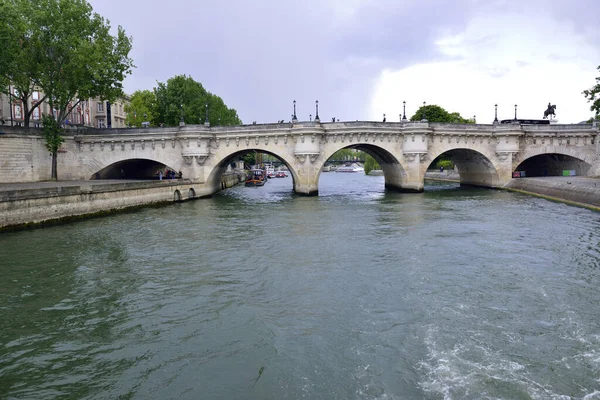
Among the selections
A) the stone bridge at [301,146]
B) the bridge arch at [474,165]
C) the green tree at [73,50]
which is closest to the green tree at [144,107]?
the stone bridge at [301,146]

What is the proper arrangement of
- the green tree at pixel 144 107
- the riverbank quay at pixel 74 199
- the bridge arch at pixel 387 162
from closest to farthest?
the riverbank quay at pixel 74 199 → the bridge arch at pixel 387 162 → the green tree at pixel 144 107

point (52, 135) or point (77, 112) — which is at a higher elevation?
point (77, 112)

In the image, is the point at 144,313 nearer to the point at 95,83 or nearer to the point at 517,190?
the point at 95,83

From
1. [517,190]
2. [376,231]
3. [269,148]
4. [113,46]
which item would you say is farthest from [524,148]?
[113,46]

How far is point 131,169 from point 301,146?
27923 millimetres

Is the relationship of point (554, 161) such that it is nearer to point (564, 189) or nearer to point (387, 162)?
point (564, 189)

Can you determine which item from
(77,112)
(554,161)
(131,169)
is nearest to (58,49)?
(131,169)

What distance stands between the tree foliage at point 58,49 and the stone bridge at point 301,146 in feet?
19.9

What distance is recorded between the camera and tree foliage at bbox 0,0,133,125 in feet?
127

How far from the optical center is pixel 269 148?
47.4 m

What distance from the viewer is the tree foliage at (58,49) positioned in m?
38.7

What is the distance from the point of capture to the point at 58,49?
1587 inches

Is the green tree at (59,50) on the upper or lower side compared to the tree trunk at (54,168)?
upper

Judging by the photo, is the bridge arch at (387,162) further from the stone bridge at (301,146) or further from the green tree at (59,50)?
the green tree at (59,50)
